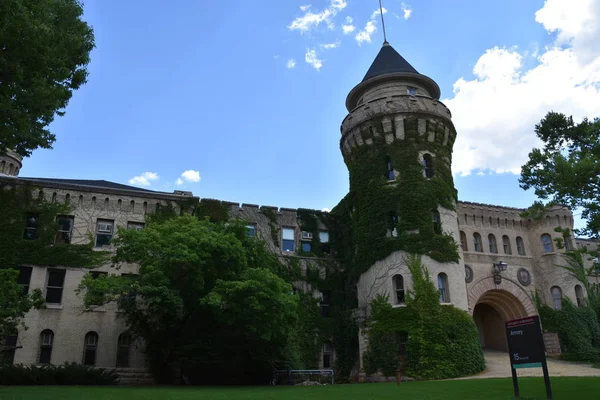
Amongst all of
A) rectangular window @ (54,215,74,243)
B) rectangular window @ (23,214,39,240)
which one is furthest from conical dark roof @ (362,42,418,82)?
rectangular window @ (23,214,39,240)

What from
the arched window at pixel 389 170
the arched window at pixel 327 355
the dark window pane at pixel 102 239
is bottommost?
the arched window at pixel 327 355

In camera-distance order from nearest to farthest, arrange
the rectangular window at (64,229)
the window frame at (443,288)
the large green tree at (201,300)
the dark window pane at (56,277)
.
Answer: the large green tree at (201,300)
the dark window pane at (56,277)
the window frame at (443,288)
the rectangular window at (64,229)

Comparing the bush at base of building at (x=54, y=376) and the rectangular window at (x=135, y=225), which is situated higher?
the rectangular window at (x=135, y=225)

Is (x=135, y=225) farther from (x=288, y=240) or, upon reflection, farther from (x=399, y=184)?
(x=399, y=184)

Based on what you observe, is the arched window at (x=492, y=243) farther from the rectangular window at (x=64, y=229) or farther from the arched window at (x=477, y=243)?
the rectangular window at (x=64, y=229)

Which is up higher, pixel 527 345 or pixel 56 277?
pixel 56 277

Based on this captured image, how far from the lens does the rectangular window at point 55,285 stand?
2719 centimetres

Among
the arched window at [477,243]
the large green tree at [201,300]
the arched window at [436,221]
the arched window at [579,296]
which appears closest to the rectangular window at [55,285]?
the large green tree at [201,300]

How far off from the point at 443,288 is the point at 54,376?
2064cm

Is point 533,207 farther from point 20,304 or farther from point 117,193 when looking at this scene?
point 117,193

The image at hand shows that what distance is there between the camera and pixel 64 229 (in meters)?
28.8

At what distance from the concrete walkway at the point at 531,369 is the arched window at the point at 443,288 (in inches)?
168

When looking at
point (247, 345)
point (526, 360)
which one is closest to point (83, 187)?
point (247, 345)

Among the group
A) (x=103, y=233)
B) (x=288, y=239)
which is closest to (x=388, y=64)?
(x=288, y=239)
